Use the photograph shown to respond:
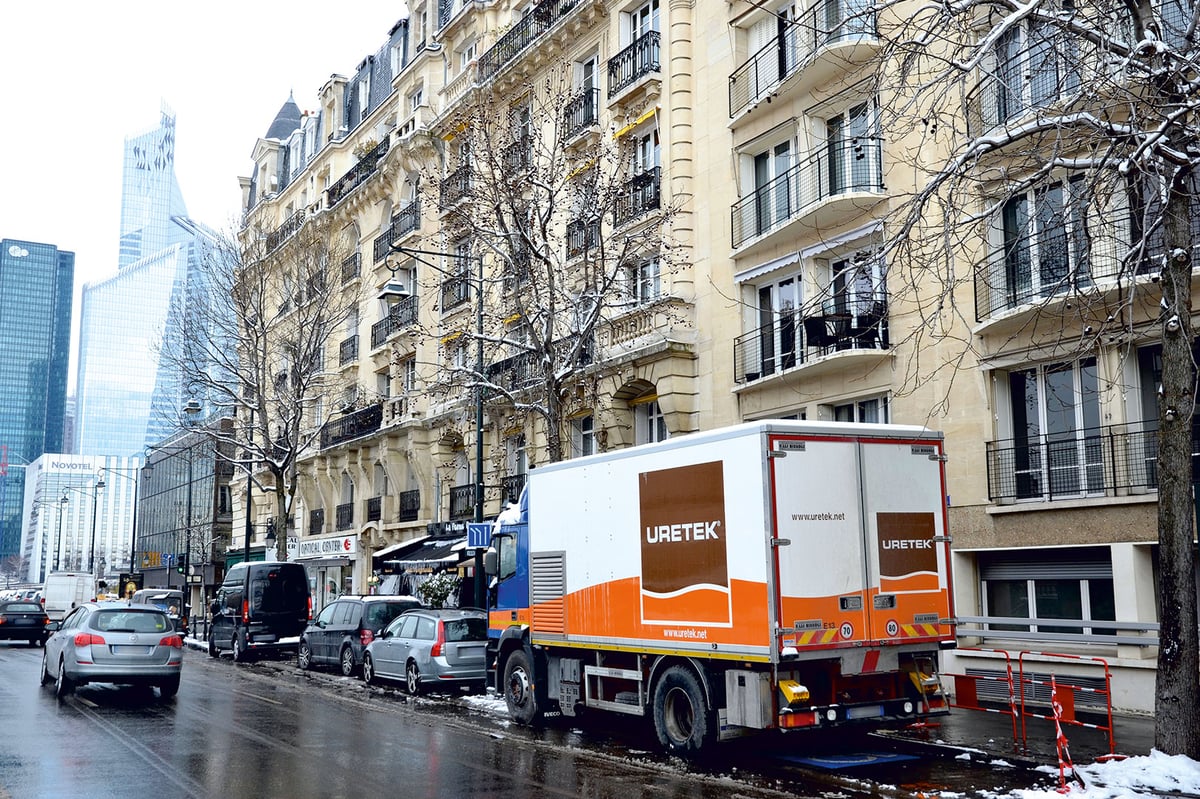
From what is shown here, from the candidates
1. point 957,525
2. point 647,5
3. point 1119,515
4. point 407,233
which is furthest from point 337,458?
point 1119,515

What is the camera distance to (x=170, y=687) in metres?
18.8

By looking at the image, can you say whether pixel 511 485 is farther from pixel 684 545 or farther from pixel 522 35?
pixel 684 545

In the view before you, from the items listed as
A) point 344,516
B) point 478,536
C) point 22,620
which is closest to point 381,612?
point 478,536

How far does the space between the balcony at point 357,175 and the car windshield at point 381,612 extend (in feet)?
68.4

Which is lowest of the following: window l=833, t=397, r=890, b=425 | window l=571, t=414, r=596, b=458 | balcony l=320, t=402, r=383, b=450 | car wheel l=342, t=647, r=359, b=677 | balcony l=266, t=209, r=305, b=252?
car wheel l=342, t=647, r=359, b=677

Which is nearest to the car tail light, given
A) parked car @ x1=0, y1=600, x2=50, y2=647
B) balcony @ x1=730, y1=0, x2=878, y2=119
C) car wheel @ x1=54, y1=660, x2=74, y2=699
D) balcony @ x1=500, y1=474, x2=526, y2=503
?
car wheel @ x1=54, y1=660, x2=74, y2=699

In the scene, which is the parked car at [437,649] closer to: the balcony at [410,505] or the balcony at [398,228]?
the balcony at [410,505]

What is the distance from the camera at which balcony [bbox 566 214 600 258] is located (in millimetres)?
21797

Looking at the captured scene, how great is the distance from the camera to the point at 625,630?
13023 millimetres

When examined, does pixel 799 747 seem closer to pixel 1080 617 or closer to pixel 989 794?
pixel 989 794

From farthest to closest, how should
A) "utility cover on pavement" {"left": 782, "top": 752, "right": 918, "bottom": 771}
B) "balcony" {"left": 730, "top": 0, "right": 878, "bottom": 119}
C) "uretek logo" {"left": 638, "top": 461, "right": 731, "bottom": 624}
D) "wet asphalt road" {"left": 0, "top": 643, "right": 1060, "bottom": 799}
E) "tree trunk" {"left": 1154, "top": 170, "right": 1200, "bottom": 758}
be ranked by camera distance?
1. "balcony" {"left": 730, "top": 0, "right": 878, "bottom": 119}
2. "uretek logo" {"left": 638, "top": 461, "right": 731, "bottom": 624}
3. "utility cover on pavement" {"left": 782, "top": 752, "right": 918, "bottom": 771}
4. "tree trunk" {"left": 1154, "top": 170, "right": 1200, "bottom": 758}
5. "wet asphalt road" {"left": 0, "top": 643, "right": 1060, "bottom": 799}

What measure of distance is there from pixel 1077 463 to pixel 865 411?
485 centimetres

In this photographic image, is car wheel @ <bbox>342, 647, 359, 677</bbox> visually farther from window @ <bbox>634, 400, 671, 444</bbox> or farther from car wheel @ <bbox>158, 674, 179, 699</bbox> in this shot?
window @ <bbox>634, 400, 671, 444</bbox>

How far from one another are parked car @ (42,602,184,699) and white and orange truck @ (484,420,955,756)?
28.5ft
